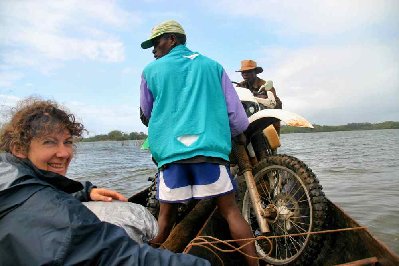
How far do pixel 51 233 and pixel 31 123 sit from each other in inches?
26.5

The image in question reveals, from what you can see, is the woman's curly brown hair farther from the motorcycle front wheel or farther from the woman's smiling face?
the motorcycle front wheel

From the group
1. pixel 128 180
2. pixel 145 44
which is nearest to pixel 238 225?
pixel 145 44

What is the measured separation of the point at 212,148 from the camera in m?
2.60

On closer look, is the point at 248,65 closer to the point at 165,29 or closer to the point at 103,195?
the point at 165,29

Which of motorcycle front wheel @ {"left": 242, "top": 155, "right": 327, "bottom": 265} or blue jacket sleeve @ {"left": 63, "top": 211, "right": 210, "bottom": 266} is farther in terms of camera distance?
motorcycle front wheel @ {"left": 242, "top": 155, "right": 327, "bottom": 265}

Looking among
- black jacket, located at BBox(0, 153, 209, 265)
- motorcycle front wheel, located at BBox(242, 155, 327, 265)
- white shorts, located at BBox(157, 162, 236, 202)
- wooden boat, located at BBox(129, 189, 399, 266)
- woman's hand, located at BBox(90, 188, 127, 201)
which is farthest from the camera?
motorcycle front wheel, located at BBox(242, 155, 327, 265)

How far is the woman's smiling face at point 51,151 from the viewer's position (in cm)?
161

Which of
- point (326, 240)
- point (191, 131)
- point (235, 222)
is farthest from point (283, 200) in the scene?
point (191, 131)

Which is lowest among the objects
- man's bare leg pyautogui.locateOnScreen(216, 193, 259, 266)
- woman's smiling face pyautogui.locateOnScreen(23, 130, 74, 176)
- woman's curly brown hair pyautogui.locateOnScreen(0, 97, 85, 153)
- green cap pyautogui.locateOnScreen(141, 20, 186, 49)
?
man's bare leg pyautogui.locateOnScreen(216, 193, 259, 266)

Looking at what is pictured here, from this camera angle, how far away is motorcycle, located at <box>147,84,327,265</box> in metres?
3.14

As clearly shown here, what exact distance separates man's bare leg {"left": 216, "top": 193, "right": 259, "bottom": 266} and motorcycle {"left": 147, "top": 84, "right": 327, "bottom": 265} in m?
0.16

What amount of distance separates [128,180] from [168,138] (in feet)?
36.2

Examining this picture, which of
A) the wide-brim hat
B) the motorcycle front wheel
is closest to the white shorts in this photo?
the motorcycle front wheel

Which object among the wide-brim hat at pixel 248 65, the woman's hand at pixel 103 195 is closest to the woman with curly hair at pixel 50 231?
the woman's hand at pixel 103 195
